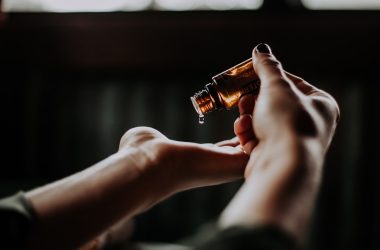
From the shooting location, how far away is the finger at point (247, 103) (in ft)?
3.30

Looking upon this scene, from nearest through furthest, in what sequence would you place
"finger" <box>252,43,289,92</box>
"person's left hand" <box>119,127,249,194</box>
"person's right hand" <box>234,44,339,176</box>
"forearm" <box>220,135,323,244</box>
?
"forearm" <box>220,135,323,244</box>, "person's right hand" <box>234,44,339,176</box>, "finger" <box>252,43,289,92</box>, "person's left hand" <box>119,127,249,194</box>

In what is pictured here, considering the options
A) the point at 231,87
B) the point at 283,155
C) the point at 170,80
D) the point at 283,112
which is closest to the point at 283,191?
the point at 283,155

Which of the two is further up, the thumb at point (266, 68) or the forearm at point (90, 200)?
the thumb at point (266, 68)

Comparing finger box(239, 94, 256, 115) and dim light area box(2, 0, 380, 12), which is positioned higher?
dim light area box(2, 0, 380, 12)

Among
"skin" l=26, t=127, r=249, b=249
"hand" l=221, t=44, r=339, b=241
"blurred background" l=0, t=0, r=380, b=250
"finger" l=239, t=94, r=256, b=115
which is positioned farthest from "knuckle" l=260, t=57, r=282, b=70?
"blurred background" l=0, t=0, r=380, b=250

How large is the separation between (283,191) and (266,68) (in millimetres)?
420

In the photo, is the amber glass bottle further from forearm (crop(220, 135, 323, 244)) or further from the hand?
forearm (crop(220, 135, 323, 244))

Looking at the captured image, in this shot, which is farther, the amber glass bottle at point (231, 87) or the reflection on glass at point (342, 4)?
the reflection on glass at point (342, 4)

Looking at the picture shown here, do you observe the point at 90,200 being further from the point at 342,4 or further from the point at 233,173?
the point at 342,4

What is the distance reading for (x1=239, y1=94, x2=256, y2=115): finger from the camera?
3.30 ft

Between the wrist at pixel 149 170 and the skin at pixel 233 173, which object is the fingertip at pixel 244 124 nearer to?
the skin at pixel 233 173

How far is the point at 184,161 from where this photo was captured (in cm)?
101

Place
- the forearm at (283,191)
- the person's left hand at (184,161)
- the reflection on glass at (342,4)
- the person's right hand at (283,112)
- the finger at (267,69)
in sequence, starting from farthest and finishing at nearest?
1. the reflection on glass at (342,4)
2. the person's left hand at (184,161)
3. the finger at (267,69)
4. the person's right hand at (283,112)
5. the forearm at (283,191)

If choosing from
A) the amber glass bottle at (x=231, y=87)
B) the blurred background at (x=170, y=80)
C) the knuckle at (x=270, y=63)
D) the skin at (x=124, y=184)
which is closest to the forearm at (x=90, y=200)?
the skin at (x=124, y=184)
